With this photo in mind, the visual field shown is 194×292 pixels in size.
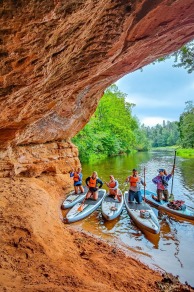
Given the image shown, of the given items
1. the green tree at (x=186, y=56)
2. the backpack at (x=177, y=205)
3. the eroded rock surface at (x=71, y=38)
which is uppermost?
the green tree at (x=186, y=56)

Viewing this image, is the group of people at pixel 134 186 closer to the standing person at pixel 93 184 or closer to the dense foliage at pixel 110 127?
the standing person at pixel 93 184

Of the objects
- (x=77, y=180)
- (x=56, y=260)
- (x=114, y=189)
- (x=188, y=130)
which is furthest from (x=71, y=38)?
(x=188, y=130)

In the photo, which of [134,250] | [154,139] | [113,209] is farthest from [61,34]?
[154,139]

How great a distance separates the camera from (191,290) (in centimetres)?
418

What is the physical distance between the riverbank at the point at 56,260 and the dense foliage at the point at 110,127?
23284mm

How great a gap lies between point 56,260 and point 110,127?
1498 inches

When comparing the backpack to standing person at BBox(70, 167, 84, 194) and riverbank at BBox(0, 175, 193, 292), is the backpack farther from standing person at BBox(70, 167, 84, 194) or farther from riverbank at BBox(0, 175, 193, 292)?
standing person at BBox(70, 167, 84, 194)

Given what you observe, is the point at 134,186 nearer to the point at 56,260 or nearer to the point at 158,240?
the point at 158,240

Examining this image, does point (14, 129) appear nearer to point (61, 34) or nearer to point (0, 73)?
point (0, 73)

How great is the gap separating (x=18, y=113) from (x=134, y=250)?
4.86m

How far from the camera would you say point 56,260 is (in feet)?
15.4

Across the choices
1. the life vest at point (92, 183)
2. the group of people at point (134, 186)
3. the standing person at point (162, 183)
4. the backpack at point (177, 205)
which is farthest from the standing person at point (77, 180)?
the backpack at point (177, 205)

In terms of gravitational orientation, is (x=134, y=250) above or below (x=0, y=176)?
below

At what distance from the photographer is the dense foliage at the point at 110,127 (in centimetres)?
3305
